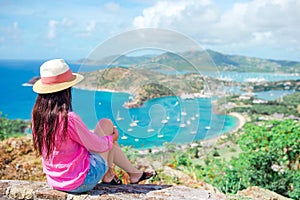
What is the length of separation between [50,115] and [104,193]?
623 mm

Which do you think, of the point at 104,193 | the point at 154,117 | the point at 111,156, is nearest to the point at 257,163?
the point at 154,117

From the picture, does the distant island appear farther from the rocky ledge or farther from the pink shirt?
the rocky ledge

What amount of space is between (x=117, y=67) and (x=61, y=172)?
87 centimetres

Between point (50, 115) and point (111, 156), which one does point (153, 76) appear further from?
point (50, 115)

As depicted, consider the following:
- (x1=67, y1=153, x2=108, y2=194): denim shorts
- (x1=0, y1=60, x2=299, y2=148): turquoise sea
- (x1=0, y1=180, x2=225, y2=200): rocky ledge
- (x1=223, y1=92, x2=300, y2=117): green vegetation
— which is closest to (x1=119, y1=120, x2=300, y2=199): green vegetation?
(x1=0, y1=60, x2=299, y2=148): turquoise sea

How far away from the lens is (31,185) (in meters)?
2.41

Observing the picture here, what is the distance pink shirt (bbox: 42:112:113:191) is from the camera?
2.21 meters

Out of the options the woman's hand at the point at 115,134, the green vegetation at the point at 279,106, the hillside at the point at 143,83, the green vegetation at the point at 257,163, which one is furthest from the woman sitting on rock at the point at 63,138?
the green vegetation at the point at 279,106

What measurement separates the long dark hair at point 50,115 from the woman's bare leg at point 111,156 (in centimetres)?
30

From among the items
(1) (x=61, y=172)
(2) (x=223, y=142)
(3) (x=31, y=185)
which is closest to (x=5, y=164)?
(3) (x=31, y=185)

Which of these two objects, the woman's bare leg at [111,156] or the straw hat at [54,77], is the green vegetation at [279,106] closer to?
the woman's bare leg at [111,156]

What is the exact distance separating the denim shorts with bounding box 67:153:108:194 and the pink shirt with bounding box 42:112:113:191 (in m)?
0.03

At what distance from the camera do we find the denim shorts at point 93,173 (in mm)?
2268

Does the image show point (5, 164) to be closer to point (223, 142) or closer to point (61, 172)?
point (61, 172)
